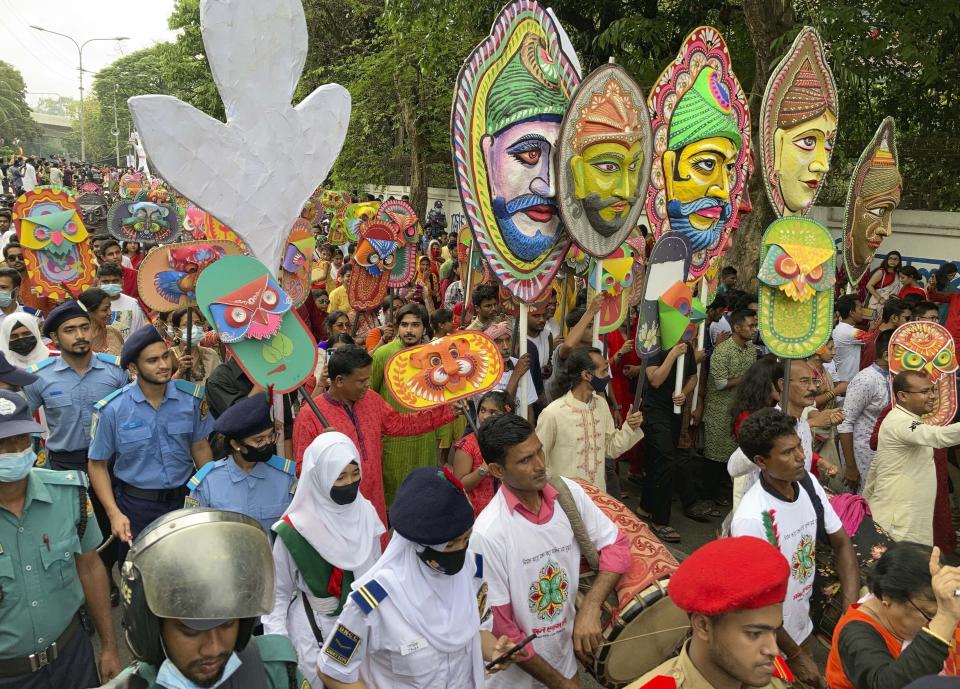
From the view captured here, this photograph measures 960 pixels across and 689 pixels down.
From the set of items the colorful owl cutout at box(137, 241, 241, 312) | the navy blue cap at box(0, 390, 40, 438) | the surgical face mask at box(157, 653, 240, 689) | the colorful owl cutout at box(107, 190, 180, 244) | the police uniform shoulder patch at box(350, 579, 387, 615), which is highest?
the surgical face mask at box(157, 653, 240, 689)

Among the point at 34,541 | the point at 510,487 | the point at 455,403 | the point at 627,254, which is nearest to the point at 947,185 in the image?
the point at 627,254

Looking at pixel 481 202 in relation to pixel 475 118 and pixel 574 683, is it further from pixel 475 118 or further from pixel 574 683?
pixel 574 683

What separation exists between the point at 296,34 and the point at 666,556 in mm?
3261

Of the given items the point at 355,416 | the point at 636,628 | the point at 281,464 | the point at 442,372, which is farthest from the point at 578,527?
the point at 355,416

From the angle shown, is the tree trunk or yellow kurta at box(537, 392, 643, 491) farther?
the tree trunk

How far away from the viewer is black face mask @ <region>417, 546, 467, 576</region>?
2.54 meters

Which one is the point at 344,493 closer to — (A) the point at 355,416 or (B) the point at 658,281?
(A) the point at 355,416

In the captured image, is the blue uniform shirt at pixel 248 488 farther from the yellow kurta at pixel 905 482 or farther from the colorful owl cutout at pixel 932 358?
the colorful owl cutout at pixel 932 358

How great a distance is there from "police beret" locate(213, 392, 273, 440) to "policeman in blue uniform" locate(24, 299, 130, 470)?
1526mm

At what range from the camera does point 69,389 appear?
4.52 meters

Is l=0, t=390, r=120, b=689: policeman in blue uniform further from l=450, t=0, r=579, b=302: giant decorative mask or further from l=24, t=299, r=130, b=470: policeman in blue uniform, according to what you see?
l=450, t=0, r=579, b=302: giant decorative mask

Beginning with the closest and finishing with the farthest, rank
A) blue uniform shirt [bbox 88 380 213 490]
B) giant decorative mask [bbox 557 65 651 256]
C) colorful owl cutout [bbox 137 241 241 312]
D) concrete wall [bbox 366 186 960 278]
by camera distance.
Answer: blue uniform shirt [bbox 88 380 213 490] → giant decorative mask [bbox 557 65 651 256] → colorful owl cutout [bbox 137 241 241 312] → concrete wall [bbox 366 186 960 278]

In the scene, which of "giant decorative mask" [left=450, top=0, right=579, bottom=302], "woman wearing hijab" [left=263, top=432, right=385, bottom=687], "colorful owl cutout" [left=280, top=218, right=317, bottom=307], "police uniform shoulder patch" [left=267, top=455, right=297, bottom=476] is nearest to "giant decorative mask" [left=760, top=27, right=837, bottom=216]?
"giant decorative mask" [left=450, top=0, right=579, bottom=302]

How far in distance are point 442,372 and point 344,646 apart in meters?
2.04
